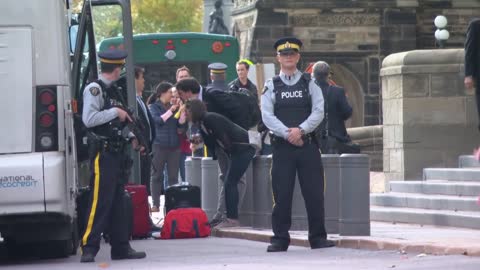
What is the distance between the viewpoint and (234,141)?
1720cm

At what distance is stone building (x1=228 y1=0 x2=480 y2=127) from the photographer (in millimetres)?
42719

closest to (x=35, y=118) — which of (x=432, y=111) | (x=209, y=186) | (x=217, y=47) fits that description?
(x=209, y=186)

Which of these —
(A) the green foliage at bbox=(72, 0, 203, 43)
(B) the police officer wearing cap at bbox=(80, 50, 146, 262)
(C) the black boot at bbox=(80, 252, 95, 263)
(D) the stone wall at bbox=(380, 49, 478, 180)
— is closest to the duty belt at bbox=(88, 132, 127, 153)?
(B) the police officer wearing cap at bbox=(80, 50, 146, 262)

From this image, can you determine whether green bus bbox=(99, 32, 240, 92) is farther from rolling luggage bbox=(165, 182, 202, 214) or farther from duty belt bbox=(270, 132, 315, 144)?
duty belt bbox=(270, 132, 315, 144)

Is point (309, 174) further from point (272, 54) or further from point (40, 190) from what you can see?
point (272, 54)

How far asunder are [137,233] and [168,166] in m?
4.22

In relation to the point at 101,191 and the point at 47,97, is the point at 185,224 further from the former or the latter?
the point at 47,97

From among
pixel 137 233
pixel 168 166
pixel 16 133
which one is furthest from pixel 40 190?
pixel 168 166

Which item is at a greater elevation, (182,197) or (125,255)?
(182,197)

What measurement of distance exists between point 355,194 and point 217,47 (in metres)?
13.0

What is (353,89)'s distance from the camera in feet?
144

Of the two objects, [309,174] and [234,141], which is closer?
[309,174]

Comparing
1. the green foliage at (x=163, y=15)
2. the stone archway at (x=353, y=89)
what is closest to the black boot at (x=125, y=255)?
the stone archway at (x=353, y=89)

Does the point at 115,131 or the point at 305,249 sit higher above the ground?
the point at 115,131
